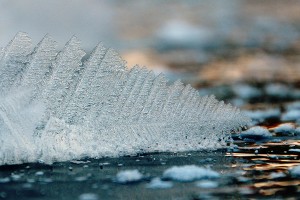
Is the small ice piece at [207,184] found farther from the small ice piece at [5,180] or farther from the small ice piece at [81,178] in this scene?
the small ice piece at [5,180]

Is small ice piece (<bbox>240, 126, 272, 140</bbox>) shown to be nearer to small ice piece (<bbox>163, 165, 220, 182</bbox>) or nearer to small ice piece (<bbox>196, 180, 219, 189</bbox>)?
small ice piece (<bbox>163, 165, 220, 182</bbox>)

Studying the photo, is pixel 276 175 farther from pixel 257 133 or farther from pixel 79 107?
pixel 257 133

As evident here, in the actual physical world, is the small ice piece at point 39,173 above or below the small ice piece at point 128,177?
above

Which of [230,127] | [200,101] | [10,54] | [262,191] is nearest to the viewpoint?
[262,191]

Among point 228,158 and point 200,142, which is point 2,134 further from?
point 200,142

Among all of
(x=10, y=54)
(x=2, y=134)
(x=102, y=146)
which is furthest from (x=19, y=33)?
(x=102, y=146)

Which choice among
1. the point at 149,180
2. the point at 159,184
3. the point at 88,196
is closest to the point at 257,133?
the point at 149,180

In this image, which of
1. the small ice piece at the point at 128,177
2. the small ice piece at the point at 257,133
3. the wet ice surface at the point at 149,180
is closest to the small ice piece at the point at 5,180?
the wet ice surface at the point at 149,180

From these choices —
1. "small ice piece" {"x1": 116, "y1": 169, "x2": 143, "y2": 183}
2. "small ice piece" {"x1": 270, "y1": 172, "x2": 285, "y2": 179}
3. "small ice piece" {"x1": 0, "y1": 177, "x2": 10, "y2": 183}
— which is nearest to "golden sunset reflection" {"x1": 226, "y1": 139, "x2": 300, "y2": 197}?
"small ice piece" {"x1": 270, "y1": 172, "x2": 285, "y2": 179}
